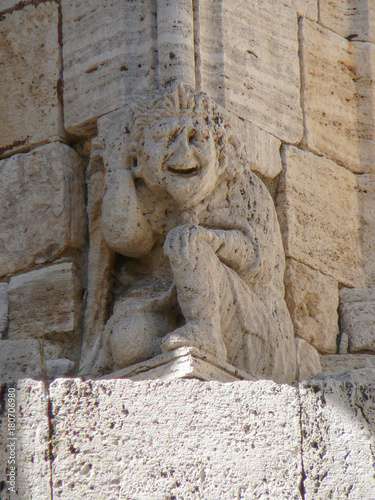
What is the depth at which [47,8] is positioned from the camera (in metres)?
6.38

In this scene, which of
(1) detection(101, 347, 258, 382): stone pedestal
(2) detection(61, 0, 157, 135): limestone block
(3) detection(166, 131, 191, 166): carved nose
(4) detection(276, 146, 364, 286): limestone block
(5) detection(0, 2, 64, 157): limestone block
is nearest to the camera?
(1) detection(101, 347, 258, 382): stone pedestal

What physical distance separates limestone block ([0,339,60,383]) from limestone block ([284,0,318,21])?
2271mm

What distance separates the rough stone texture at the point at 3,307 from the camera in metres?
5.86

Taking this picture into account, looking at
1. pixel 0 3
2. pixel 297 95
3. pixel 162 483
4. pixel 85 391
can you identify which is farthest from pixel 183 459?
pixel 0 3

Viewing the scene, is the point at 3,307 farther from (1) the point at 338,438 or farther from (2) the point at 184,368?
(1) the point at 338,438

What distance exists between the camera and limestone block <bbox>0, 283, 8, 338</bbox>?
19.2 feet

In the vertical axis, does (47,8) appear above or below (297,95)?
above

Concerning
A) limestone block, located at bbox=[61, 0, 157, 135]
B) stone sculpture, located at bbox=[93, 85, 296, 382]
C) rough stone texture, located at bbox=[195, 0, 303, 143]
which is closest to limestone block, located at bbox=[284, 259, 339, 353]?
stone sculpture, located at bbox=[93, 85, 296, 382]

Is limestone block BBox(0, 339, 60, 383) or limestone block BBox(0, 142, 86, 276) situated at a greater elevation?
limestone block BBox(0, 142, 86, 276)

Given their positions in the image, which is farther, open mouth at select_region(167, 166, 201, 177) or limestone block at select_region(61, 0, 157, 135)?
limestone block at select_region(61, 0, 157, 135)

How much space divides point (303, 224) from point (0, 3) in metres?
2.03

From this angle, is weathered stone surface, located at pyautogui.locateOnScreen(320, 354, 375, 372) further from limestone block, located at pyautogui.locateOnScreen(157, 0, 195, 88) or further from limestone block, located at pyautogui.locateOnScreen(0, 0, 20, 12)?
limestone block, located at pyautogui.locateOnScreen(0, 0, 20, 12)

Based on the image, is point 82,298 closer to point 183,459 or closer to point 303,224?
point 303,224

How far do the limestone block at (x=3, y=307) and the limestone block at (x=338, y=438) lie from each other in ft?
6.38
